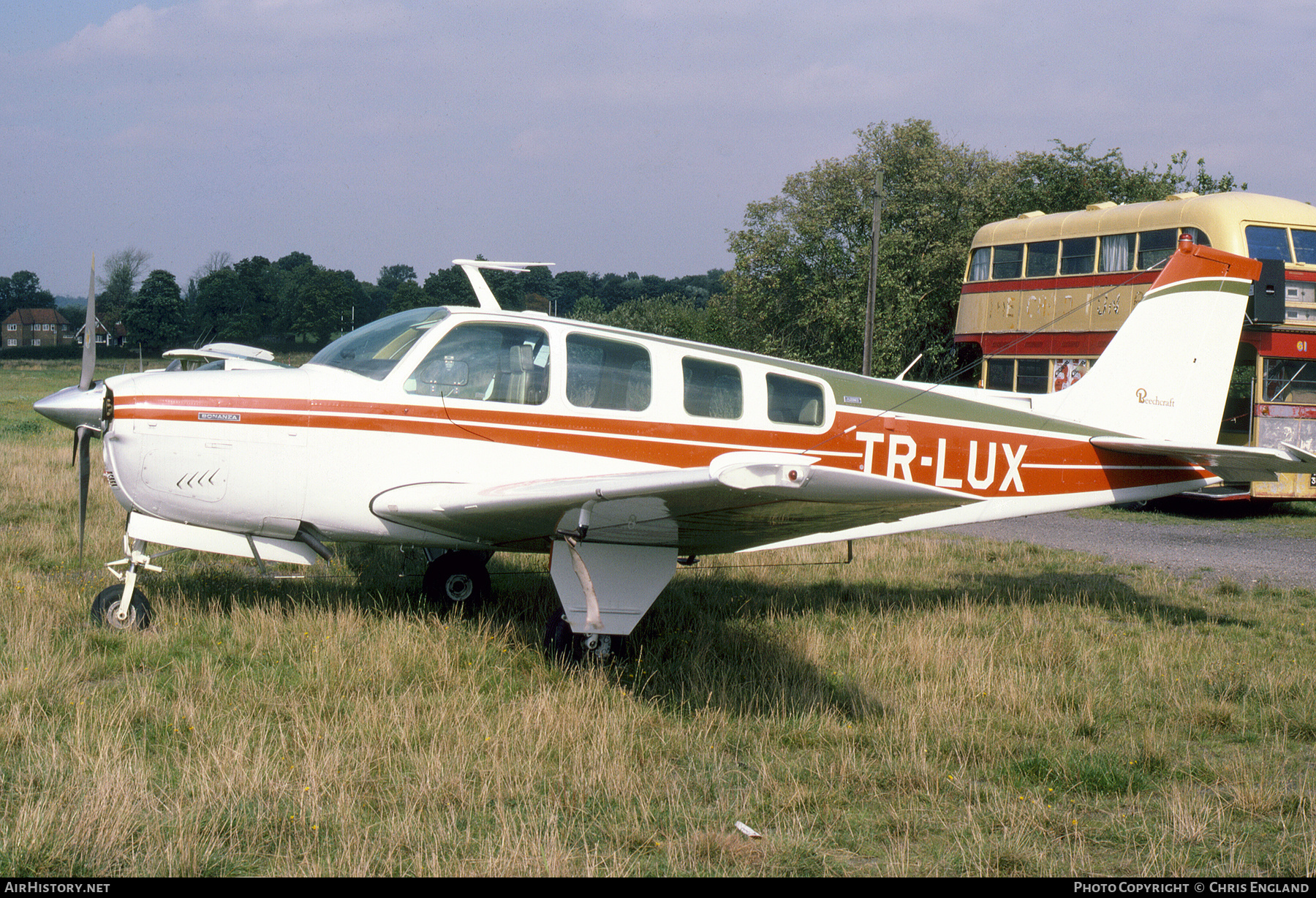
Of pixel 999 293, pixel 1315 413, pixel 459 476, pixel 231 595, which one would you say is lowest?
pixel 231 595

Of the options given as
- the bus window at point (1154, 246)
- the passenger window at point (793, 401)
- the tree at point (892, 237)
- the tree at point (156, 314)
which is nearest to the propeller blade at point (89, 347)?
the passenger window at point (793, 401)

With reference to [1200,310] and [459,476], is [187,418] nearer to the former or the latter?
[459,476]

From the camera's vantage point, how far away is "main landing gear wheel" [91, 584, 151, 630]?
6332 mm

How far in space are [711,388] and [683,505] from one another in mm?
2022

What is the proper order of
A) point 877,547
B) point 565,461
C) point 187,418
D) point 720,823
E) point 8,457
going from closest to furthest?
point 720,823 < point 187,418 < point 565,461 < point 877,547 < point 8,457

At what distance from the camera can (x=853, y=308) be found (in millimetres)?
33688

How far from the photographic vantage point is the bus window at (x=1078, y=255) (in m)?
16.4

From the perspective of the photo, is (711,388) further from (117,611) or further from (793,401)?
(117,611)

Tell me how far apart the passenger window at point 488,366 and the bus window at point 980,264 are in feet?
49.2

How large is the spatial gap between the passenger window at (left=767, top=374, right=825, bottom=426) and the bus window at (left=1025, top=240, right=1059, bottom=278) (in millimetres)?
12395
